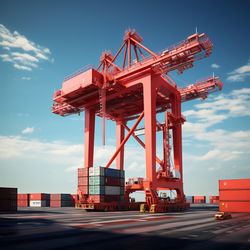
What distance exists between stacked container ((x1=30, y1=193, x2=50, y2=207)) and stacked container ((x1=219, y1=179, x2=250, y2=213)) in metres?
45.8

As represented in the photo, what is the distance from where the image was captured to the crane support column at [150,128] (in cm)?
4000

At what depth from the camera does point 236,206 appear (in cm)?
3111

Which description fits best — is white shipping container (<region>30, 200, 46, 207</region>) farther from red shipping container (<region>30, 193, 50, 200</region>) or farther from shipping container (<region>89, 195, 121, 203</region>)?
shipping container (<region>89, 195, 121, 203</region>)

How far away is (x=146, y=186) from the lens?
3938cm

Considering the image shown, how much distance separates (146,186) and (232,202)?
467 inches

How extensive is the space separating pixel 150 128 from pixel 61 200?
34.4m

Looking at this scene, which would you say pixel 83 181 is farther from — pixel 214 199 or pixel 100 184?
pixel 214 199

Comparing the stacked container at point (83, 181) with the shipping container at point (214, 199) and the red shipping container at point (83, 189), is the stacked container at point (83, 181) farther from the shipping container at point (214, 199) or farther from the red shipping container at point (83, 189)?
the shipping container at point (214, 199)

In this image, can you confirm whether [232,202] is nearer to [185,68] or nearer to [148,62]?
[185,68]

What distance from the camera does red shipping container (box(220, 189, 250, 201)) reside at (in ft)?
100

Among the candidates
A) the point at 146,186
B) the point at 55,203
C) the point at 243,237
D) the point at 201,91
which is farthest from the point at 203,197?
the point at 243,237

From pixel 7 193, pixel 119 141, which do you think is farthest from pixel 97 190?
pixel 119 141

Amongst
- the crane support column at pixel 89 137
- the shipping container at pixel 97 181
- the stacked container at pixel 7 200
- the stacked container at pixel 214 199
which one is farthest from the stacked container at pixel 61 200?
the stacked container at pixel 214 199

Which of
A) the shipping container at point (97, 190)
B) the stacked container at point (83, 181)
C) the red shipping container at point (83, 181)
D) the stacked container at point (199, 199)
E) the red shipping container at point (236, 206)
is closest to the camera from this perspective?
the red shipping container at point (236, 206)
